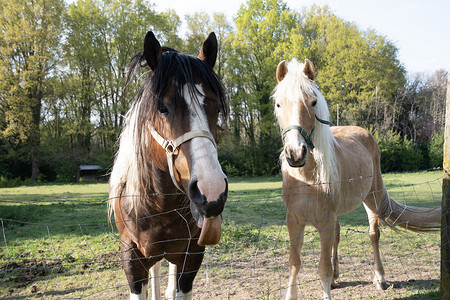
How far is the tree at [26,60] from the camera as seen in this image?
1809cm

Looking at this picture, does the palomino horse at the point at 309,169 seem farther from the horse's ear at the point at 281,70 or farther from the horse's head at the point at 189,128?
the horse's head at the point at 189,128

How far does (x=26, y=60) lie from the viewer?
18672 millimetres

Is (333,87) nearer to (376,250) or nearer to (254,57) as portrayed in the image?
(254,57)

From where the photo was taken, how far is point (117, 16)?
22422 millimetres

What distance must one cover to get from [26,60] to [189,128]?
2216 centimetres

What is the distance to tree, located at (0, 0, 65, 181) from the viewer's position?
18.1 m

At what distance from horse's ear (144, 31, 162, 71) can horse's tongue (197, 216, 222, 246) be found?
0.98 meters

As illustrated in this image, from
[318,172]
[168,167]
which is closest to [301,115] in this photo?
[318,172]

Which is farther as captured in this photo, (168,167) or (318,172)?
(318,172)

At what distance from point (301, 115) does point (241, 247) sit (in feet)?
11.0

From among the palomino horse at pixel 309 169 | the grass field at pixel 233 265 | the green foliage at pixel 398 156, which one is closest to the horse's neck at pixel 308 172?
the palomino horse at pixel 309 169

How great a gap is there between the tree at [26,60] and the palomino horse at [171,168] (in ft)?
66.8

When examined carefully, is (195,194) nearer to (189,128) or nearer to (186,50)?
(189,128)

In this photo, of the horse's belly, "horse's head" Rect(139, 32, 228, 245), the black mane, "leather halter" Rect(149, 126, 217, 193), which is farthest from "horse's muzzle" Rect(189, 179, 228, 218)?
the horse's belly
